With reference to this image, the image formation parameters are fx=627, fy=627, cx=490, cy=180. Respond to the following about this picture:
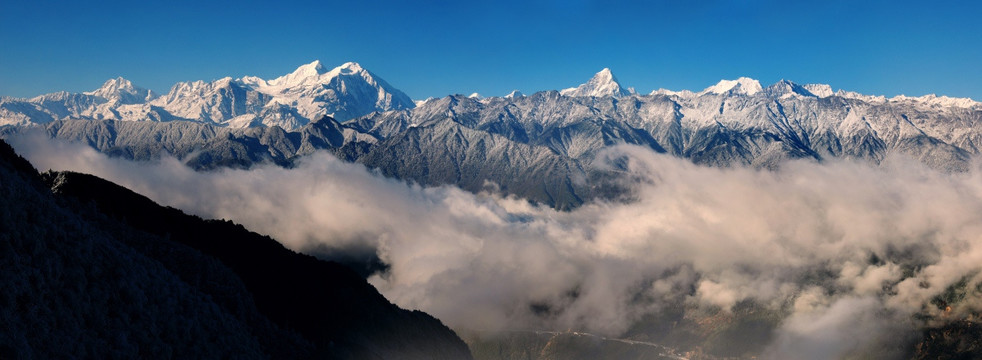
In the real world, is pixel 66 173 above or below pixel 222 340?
above

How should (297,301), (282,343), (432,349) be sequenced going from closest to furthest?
(282,343) < (297,301) < (432,349)

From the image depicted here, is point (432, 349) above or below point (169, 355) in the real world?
above

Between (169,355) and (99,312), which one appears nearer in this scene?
(99,312)

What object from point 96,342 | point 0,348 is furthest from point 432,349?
point 0,348

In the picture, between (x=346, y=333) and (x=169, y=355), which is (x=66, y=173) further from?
(x=169, y=355)

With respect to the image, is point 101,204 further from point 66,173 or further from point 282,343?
point 282,343

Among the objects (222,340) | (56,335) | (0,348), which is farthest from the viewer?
(222,340)

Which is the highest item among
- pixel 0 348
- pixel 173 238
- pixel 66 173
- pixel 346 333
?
pixel 66 173

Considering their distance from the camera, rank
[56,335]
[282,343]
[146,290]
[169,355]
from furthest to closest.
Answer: [282,343] < [146,290] < [169,355] < [56,335]

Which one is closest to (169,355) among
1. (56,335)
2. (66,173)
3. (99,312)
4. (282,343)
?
(99,312)
